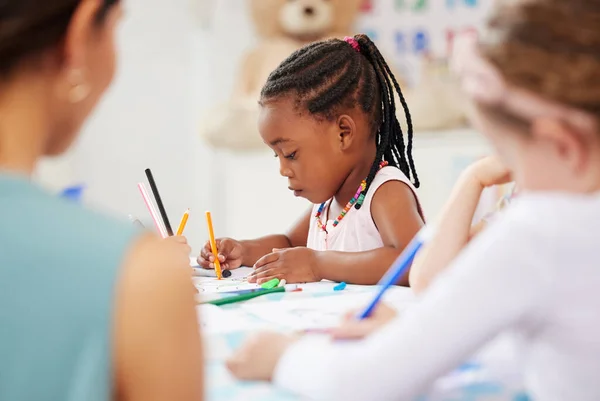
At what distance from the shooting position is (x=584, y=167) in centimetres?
53

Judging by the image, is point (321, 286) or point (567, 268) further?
point (321, 286)

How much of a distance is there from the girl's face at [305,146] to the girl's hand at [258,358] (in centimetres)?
73

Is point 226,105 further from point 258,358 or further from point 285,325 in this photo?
point 258,358

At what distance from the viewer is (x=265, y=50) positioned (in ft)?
9.04

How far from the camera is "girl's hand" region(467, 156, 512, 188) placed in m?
0.85

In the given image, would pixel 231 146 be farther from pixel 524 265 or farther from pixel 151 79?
pixel 524 265

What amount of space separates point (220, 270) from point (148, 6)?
2.14 m

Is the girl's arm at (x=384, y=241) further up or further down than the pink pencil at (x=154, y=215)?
further down

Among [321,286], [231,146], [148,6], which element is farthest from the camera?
[148,6]

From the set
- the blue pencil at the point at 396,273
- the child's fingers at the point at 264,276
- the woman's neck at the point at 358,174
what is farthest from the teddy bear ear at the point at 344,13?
the blue pencil at the point at 396,273

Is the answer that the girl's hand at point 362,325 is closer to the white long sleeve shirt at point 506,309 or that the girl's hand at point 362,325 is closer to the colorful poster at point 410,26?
the white long sleeve shirt at point 506,309

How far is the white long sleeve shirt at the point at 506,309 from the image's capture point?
0.49 meters

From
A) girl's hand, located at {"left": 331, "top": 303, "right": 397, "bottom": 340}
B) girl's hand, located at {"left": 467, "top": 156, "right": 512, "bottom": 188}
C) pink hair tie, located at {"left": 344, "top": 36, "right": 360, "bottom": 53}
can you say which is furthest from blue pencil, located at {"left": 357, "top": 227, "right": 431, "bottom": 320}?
pink hair tie, located at {"left": 344, "top": 36, "right": 360, "bottom": 53}

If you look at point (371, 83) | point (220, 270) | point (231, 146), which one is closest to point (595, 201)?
point (220, 270)
